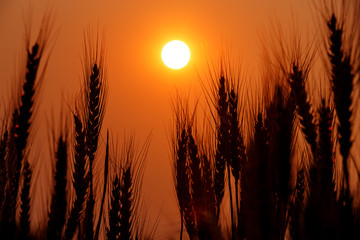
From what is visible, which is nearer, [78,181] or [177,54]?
[78,181]

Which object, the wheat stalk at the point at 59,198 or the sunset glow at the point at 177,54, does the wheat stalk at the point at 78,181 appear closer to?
the wheat stalk at the point at 59,198

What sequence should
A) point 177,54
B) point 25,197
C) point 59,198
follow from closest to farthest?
point 59,198 < point 25,197 < point 177,54

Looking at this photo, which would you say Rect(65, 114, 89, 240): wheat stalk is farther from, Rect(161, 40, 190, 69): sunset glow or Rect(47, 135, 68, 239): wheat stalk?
Rect(161, 40, 190, 69): sunset glow

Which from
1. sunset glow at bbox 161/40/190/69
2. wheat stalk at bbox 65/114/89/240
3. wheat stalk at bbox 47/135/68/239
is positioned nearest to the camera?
wheat stalk at bbox 47/135/68/239

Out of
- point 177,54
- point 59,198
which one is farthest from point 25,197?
point 177,54

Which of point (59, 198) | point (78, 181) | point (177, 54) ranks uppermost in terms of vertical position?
point (177, 54)

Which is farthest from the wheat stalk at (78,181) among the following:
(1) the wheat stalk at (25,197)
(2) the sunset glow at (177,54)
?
(2) the sunset glow at (177,54)

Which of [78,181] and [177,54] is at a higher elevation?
[177,54]

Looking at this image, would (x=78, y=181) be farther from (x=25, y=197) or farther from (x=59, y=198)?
(x=59, y=198)

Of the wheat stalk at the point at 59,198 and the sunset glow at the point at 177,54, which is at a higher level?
the sunset glow at the point at 177,54

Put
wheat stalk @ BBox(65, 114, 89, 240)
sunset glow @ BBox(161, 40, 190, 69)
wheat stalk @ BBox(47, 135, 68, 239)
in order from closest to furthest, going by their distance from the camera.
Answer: wheat stalk @ BBox(47, 135, 68, 239) < wheat stalk @ BBox(65, 114, 89, 240) < sunset glow @ BBox(161, 40, 190, 69)

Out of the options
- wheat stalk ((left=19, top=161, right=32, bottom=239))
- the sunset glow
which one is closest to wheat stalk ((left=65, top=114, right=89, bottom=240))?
wheat stalk ((left=19, top=161, right=32, bottom=239))

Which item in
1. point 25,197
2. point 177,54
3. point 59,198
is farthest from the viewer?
point 177,54

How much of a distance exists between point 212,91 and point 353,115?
0.74 metres
